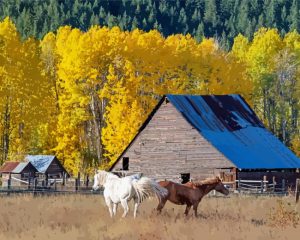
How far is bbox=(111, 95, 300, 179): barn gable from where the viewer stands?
159 ft

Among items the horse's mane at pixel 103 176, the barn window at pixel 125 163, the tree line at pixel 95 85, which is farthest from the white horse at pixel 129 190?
the barn window at pixel 125 163

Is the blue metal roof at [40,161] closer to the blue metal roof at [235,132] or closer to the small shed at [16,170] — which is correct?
the small shed at [16,170]

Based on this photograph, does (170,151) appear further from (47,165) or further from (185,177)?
(47,165)

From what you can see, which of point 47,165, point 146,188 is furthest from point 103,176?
point 47,165

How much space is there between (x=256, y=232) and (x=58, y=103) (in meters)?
44.5

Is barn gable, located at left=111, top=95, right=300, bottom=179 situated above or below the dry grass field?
above

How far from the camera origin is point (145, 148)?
52.6 m

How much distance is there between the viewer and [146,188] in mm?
23031

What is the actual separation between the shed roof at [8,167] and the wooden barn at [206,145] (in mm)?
5958

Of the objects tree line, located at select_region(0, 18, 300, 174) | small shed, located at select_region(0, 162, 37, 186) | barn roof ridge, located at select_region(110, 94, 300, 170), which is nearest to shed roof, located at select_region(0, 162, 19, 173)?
small shed, located at select_region(0, 162, 37, 186)

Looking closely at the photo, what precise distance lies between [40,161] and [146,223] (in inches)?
1357

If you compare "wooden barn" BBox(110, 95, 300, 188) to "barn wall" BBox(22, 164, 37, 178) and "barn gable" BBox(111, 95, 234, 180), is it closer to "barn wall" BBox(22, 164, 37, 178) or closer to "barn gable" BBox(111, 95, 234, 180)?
"barn gable" BBox(111, 95, 234, 180)

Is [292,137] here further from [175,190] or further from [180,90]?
[175,190]

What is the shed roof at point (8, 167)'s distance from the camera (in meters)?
52.0
